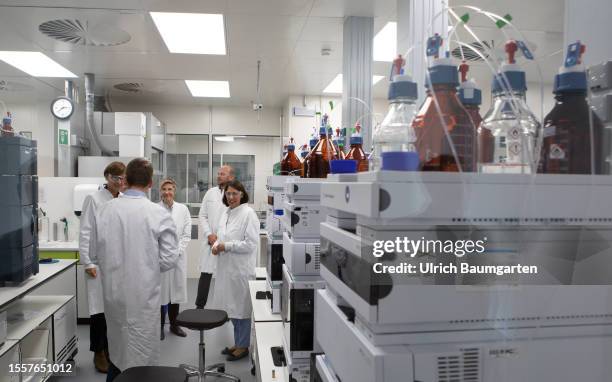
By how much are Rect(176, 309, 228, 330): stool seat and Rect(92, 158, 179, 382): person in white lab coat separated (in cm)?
35

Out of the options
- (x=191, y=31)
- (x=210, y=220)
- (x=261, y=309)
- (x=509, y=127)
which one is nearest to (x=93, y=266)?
(x=210, y=220)

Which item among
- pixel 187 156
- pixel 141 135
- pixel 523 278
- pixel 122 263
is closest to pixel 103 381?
pixel 122 263

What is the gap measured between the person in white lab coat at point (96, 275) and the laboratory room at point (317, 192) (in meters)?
0.02

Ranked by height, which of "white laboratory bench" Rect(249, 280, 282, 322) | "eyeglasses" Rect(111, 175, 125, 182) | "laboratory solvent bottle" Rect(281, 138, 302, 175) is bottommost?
"white laboratory bench" Rect(249, 280, 282, 322)

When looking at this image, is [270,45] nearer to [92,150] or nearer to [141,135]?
[141,135]

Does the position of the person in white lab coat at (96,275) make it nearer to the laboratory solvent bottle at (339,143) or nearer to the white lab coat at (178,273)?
the white lab coat at (178,273)

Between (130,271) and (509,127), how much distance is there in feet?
6.42

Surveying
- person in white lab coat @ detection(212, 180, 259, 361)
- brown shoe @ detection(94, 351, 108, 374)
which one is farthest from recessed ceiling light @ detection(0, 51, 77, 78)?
brown shoe @ detection(94, 351, 108, 374)

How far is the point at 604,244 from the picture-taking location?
67cm

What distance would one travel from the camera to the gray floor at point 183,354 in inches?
117

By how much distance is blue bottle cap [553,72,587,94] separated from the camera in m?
0.71

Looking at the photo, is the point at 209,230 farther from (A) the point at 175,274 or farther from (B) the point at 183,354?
(B) the point at 183,354

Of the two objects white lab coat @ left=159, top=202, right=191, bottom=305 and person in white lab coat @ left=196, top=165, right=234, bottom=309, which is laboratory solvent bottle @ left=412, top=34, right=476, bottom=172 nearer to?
person in white lab coat @ left=196, top=165, right=234, bottom=309

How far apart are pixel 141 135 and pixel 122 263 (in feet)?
9.56
